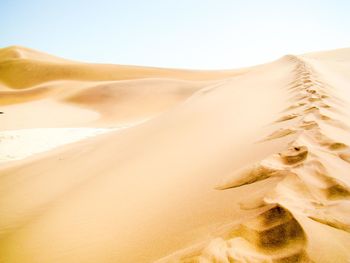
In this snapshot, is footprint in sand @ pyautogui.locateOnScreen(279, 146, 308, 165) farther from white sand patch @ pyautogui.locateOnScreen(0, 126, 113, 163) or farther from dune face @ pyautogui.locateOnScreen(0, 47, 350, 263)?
white sand patch @ pyautogui.locateOnScreen(0, 126, 113, 163)

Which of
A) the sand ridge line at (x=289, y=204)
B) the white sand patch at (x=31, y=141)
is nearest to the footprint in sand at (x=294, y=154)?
the sand ridge line at (x=289, y=204)

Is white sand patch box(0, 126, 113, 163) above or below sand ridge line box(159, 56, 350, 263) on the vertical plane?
below

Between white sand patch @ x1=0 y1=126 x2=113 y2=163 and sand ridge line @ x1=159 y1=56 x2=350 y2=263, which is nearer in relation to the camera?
sand ridge line @ x1=159 y1=56 x2=350 y2=263

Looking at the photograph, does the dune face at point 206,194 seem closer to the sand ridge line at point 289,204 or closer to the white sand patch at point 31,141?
the sand ridge line at point 289,204

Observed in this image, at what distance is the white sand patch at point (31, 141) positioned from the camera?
8008mm

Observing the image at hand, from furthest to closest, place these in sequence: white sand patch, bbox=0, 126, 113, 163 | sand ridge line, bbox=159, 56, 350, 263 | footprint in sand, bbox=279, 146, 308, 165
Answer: white sand patch, bbox=0, 126, 113, 163 → footprint in sand, bbox=279, 146, 308, 165 → sand ridge line, bbox=159, 56, 350, 263

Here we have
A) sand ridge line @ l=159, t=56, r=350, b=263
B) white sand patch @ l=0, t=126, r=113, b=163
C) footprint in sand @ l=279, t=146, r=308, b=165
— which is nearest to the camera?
sand ridge line @ l=159, t=56, r=350, b=263

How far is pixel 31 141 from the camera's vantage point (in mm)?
9305

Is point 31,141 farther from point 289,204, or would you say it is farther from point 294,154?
point 289,204

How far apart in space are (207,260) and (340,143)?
1.25 meters

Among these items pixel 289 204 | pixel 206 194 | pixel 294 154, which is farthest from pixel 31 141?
pixel 289 204

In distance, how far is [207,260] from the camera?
0.90 m

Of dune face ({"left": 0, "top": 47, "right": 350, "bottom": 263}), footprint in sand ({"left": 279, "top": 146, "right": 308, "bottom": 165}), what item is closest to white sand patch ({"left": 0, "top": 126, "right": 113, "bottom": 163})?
dune face ({"left": 0, "top": 47, "right": 350, "bottom": 263})

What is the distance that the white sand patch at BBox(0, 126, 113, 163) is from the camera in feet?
26.3
